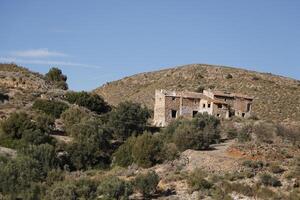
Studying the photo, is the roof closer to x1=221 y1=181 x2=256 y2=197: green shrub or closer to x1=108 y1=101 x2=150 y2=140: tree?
x1=108 y1=101 x2=150 y2=140: tree

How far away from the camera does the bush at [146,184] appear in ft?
114

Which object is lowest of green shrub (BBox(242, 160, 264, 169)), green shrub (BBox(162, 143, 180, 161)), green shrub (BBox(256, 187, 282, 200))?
green shrub (BBox(256, 187, 282, 200))

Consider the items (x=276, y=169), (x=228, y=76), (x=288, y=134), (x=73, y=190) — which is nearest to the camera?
(x=73, y=190)

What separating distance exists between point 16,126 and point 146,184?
1797 centimetres

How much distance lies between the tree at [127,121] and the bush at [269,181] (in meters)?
19.3

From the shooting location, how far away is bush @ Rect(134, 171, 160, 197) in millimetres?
34688


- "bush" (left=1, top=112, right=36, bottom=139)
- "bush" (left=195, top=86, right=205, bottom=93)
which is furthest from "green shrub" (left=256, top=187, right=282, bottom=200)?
"bush" (left=195, top=86, right=205, bottom=93)

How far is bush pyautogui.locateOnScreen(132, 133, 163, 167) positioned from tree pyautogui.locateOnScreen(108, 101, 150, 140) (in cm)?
928

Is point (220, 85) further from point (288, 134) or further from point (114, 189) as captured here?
point (114, 189)

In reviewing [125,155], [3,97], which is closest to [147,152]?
[125,155]

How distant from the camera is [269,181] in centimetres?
3538

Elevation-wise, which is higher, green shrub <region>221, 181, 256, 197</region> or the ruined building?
the ruined building

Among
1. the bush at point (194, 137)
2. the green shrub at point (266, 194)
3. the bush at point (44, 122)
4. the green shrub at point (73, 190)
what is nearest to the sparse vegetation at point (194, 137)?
the bush at point (194, 137)

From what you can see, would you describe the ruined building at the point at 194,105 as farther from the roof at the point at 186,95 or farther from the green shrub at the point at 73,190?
the green shrub at the point at 73,190
